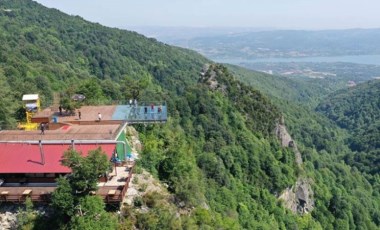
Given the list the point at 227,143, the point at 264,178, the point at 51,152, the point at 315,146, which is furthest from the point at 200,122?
the point at 315,146

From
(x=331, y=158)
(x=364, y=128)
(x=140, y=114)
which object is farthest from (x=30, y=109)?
(x=364, y=128)

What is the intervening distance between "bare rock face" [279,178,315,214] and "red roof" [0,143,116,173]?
132 feet

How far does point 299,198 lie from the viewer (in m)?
64.1

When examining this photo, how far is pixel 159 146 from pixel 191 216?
8067 millimetres

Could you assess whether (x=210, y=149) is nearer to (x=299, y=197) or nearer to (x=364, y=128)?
(x=299, y=197)

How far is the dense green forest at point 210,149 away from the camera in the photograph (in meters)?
29.3

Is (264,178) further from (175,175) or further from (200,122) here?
(175,175)

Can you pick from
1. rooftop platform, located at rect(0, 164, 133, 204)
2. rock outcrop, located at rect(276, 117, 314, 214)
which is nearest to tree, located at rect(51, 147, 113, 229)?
rooftop platform, located at rect(0, 164, 133, 204)

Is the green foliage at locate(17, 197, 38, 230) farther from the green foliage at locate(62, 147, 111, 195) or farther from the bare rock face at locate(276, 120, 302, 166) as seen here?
the bare rock face at locate(276, 120, 302, 166)

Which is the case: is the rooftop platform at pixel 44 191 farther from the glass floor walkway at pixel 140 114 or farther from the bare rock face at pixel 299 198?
the bare rock face at pixel 299 198

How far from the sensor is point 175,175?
29219mm

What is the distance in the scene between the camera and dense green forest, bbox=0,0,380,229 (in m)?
29.3

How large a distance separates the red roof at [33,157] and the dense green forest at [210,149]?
3322 millimetres

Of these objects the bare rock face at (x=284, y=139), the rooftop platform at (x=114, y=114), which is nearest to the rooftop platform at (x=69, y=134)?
the rooftop platform at (x=114, y=114)
